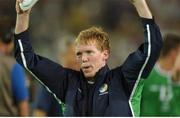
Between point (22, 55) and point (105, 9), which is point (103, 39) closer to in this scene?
point (22, 55)

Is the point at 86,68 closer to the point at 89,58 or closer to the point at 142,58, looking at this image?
the point at 89,58

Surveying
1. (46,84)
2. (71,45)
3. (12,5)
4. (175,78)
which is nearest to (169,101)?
(175,78)

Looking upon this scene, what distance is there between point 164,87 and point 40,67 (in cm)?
149

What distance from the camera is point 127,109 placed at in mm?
2023

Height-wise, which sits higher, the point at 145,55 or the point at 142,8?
the point at 142,8

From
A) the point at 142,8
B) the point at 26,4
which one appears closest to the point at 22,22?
the point at 26,4

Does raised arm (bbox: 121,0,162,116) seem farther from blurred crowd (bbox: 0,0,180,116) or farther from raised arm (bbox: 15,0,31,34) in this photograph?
blurred crowd (bbox: 0,0,180,116)

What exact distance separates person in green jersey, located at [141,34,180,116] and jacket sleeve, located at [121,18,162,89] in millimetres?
1211

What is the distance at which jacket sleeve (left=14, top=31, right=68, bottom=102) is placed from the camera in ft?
6.83

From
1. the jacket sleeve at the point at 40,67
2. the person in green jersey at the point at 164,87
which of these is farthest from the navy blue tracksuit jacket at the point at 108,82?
the person in green jersey at the point at 164,87

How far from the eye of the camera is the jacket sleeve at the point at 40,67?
2082mm

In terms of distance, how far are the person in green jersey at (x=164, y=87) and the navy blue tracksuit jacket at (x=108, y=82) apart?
119 centimetres

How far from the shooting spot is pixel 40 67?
2094 mm

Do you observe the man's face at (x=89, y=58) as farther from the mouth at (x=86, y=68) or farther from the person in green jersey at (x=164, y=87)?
the person in green jersey at (x=164, y=87)
